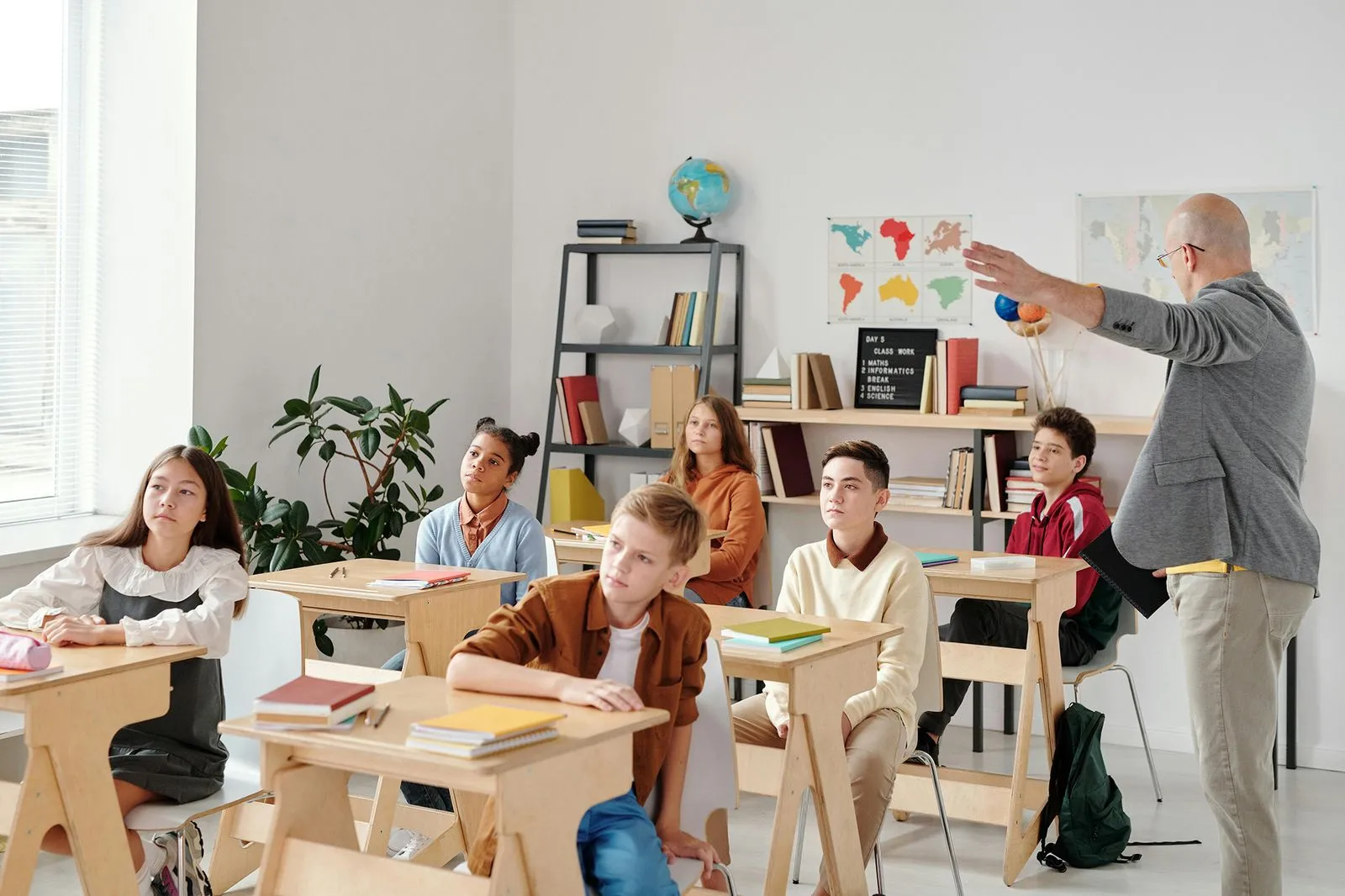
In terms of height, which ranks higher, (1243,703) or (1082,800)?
(1243,703)

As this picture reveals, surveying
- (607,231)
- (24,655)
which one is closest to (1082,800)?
(24,655)

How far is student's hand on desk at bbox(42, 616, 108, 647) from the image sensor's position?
2.61 metres

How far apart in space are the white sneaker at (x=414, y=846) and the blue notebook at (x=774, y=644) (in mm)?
1140

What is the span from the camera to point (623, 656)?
2.38 m

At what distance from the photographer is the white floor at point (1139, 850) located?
11.3ft

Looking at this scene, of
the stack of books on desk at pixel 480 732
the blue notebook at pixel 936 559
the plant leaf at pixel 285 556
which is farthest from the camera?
the plant leaf at pixel 285 556

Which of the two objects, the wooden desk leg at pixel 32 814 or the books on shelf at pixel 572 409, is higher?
the books on shelf at pixel 572 409

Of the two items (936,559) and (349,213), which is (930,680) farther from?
(349,213)

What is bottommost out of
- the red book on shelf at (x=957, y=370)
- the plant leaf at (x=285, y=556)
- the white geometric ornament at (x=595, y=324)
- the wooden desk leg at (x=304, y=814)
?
the wooden desk leg at (x=304, y=814)

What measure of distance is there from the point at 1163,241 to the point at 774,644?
113 inches

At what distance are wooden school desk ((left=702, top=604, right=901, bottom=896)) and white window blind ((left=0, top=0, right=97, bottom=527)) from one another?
2677mm

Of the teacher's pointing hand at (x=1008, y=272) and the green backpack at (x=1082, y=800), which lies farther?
the green backpack at (x=1082, y=800)

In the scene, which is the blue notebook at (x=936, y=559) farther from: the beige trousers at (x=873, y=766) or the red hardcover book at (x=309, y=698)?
the red hardcover book at (x=309, y=698)

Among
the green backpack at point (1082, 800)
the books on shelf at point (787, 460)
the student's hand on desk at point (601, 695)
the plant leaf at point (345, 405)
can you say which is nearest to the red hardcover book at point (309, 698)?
the student's hand on desk at point (601, 695)
